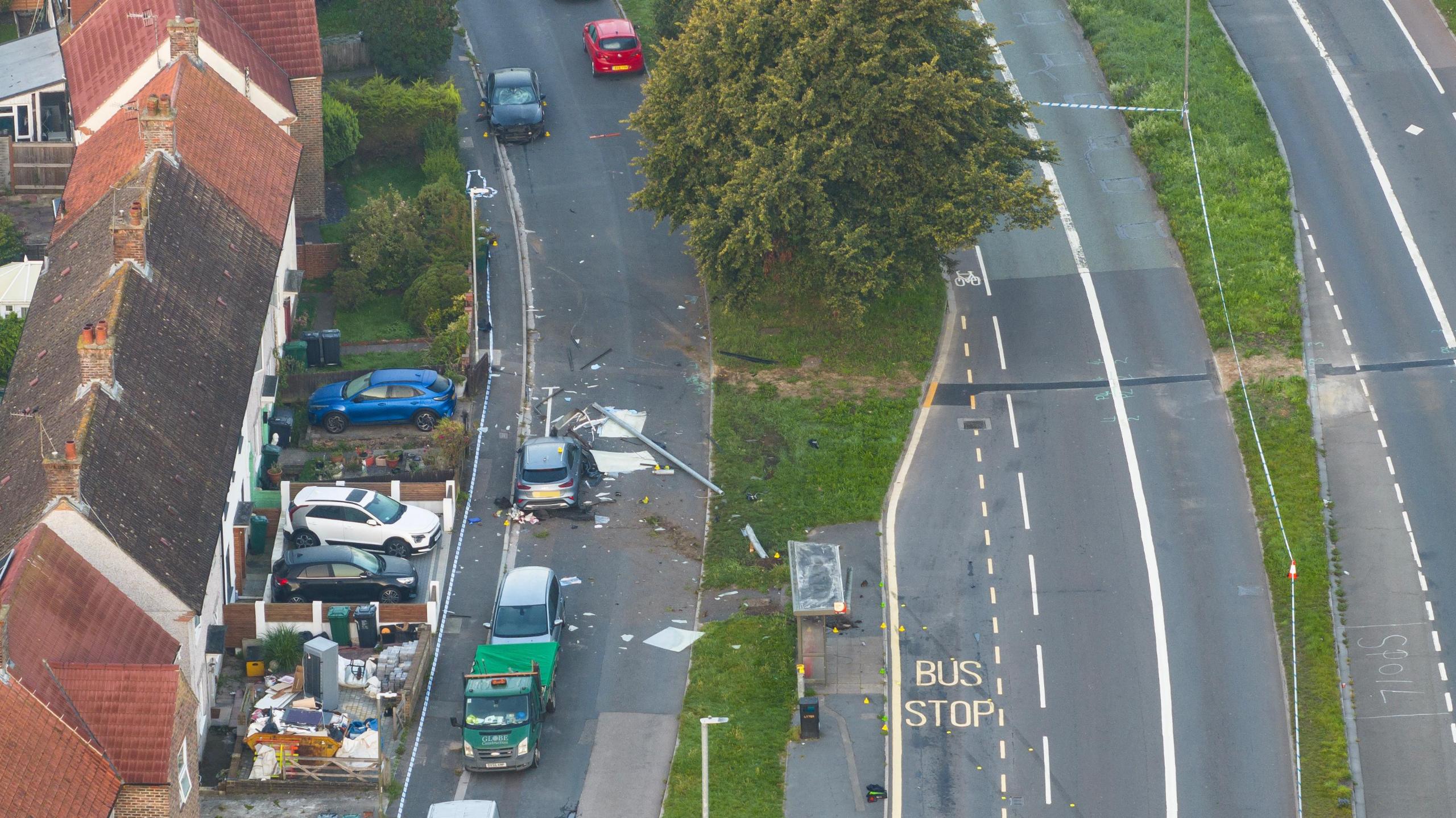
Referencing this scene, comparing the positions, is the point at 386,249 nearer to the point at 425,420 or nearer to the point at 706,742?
the point at 425,420

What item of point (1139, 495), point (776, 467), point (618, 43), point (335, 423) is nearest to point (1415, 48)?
point (1139, 495)

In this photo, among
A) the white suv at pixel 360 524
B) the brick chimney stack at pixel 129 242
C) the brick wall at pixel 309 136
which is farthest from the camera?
the brick wall at pixel 309 136

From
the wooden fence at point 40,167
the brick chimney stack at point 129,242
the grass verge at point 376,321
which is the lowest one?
the grass verge at point 376,321

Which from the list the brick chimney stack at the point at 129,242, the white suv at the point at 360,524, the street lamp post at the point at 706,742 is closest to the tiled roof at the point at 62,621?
the white suv at the point at 360,524

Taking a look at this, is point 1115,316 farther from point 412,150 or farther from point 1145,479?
point 412,150

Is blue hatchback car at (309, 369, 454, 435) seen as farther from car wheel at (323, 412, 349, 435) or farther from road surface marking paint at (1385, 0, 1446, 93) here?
road surface marking paint at (1385, 0, 1446, 93)

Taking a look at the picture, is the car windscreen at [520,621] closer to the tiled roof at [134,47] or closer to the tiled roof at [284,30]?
the tiled roof at [134,47]

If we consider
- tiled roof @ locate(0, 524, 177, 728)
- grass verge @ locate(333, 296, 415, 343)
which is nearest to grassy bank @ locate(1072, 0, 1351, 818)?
grass verge @ locate(333, 296, 415, 343)

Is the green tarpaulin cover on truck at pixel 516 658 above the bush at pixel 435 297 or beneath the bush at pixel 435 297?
above
